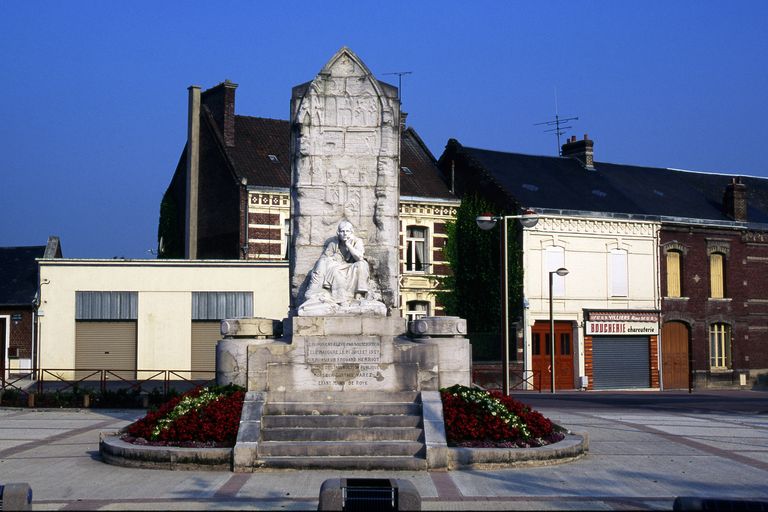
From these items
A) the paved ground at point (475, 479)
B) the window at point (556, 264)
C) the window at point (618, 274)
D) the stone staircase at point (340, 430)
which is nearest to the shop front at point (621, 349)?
the window at point (618, 274)

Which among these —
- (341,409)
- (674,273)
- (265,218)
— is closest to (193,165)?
(265,218)

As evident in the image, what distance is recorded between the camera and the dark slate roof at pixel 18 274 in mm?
38125

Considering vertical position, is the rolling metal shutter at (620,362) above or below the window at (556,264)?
below

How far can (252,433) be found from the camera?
14.1 m

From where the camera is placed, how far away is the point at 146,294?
37.5 meters

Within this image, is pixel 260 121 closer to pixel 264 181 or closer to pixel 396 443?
pixel 264 181

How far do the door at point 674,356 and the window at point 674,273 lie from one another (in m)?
1.39

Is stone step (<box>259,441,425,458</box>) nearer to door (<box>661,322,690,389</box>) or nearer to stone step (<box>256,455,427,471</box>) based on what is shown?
stone step (<box>256,455,427,471</box>)

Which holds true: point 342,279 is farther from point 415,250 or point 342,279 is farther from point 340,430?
point 415,250

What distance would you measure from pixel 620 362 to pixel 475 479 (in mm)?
31361

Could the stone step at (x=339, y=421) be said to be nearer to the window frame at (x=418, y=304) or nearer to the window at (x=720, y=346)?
the window frame at (x=418, y=304)

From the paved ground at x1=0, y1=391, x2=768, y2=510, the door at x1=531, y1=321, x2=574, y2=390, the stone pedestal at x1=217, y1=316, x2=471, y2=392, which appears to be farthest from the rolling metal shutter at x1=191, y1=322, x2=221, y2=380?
the stone pedestal at x1=217, y1=316, x2=471, y2=392

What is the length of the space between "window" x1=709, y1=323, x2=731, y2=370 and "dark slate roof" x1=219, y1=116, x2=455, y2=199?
42.8 ft

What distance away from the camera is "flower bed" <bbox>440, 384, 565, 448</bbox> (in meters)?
14.3
